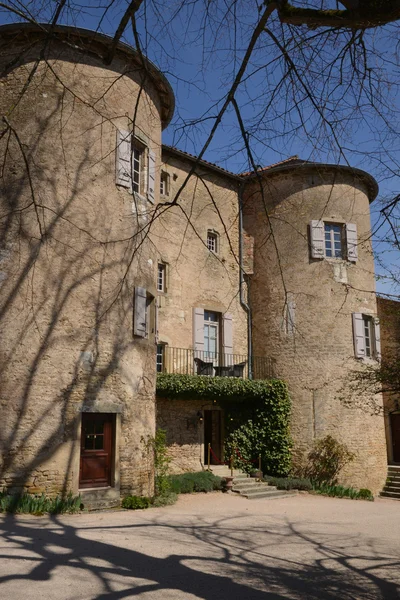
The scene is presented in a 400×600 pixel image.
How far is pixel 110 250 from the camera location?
11.3 m

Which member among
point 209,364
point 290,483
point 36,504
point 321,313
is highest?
point 321,313

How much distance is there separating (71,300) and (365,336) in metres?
10.5

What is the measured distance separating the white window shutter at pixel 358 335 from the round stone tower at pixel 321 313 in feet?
0.10

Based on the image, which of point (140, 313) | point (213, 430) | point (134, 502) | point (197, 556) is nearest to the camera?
point (197, 556)

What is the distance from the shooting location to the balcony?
15.9 meters

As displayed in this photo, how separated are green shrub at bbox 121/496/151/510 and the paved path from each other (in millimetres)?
295

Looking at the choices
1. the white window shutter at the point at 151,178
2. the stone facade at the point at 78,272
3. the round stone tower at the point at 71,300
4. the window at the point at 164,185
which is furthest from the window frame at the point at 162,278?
the round stone tower at the point at 71,300

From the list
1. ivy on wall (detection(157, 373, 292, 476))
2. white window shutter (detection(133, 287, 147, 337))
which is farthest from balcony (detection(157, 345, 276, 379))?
white window shutter (detection(133, 287, 147, 337))

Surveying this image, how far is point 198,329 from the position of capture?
54.7 ft

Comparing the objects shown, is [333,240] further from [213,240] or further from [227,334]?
[227,334]

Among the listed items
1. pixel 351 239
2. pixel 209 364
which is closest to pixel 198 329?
pixel 209 364

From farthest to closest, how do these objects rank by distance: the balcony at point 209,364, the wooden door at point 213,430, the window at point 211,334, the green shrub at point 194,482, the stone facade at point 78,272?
the window at point 211,334
the wooden door at point 213,430
the balcony at point 209,364
the green shrub at point 194,482
the stone facade at point 78,272

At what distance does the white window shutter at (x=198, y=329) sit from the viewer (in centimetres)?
1664

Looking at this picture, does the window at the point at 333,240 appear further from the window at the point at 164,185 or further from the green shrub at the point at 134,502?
the green shrub at the point at 134,502
